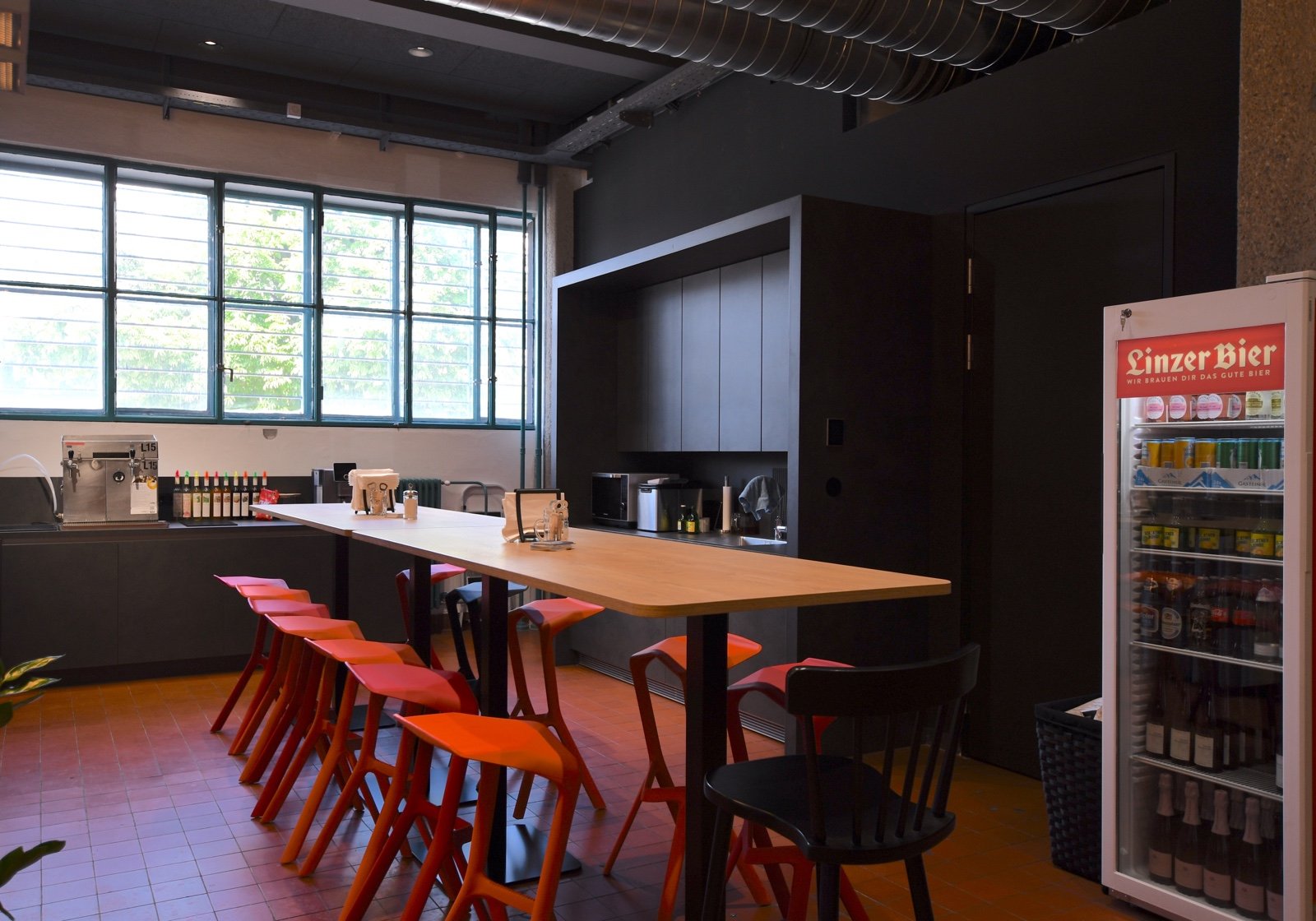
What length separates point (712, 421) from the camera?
223 inches

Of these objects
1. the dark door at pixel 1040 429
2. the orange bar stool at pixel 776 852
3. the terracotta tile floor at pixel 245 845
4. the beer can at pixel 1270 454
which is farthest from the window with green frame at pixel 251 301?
the beer can at pixel 1270 454

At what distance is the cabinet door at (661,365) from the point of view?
6.02 meters

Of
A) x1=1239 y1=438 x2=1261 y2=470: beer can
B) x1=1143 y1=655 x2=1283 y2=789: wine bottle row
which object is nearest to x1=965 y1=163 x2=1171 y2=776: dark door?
x1=1143 y1=655 x2=1283 y2=789: wine bottle row

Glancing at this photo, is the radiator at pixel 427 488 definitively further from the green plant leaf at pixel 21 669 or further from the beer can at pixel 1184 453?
the green plant leaf at pixel 21 669

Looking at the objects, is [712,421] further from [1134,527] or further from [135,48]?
[135,48]

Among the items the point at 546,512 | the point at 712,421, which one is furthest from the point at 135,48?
the point at 546,512

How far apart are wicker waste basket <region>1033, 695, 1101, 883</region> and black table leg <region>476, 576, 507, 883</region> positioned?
173 centimetres

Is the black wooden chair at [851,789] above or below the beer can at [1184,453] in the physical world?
below

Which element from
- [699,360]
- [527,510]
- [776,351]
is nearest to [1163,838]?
[527,510]

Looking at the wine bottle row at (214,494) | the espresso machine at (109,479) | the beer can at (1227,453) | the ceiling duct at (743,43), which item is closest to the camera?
the beer can at (1227,453)

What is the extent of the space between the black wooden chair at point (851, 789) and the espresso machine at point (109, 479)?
4937 mm

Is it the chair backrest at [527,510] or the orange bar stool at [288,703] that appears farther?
the orange bar stool at [288,703]

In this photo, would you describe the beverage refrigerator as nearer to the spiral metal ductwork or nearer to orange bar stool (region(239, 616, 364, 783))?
the spiral metal ductwork

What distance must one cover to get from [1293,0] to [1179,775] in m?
2.25
